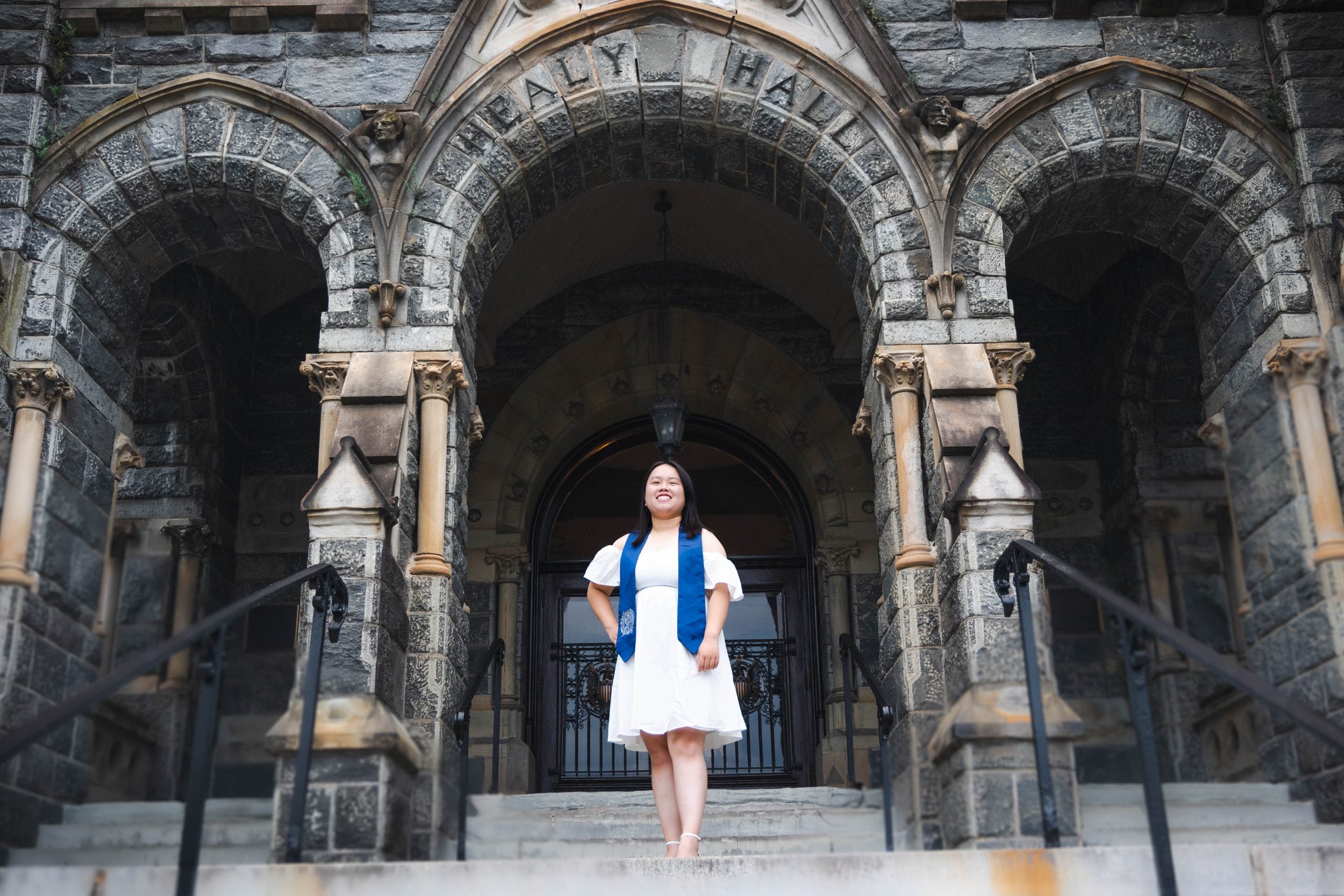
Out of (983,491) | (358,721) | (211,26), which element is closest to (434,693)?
(358,721)

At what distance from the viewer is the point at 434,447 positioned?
6.70 m

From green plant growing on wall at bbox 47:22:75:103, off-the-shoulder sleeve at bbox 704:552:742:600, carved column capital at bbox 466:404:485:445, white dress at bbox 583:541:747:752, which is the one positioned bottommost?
white dress at bbox 583:541:747:752

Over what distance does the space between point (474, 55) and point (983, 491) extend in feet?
12.4

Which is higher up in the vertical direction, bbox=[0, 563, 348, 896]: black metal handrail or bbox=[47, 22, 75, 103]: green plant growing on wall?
bbox=[47, 22, 75, 103]: green plant growing on wall

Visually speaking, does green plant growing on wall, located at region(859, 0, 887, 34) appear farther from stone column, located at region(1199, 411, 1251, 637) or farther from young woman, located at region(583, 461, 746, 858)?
young woman, located at region(583, 461, 746, 858)

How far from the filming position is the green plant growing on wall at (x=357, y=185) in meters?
7.00

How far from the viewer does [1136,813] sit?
547 cm

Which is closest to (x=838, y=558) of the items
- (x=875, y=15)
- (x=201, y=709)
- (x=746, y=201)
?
(x=746, y=201)

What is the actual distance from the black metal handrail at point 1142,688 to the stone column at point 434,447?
2980 mm

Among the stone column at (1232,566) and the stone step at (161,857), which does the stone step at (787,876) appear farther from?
the stone column at (1232,566)

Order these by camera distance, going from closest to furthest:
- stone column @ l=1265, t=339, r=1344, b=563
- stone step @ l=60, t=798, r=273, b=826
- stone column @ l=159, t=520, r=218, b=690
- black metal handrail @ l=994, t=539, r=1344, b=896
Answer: black metal handrail @ l=994, t=539, r=1344, b=896 < stone step @ l=60, t=798, r=273, b=826 < stone column @ l=1265, t=339, r=1344, b=563 < stone column @ l=159, t=520, r=218, b=690

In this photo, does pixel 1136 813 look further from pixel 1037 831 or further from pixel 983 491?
pixel 983 491

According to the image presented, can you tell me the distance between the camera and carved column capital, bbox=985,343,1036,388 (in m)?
6.66

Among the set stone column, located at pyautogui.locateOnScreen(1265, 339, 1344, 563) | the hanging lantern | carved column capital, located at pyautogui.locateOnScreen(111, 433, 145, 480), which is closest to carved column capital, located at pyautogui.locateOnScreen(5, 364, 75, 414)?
carved column capital, located at pyautogui.locateOnScreen(111, 433, 145, 480)
